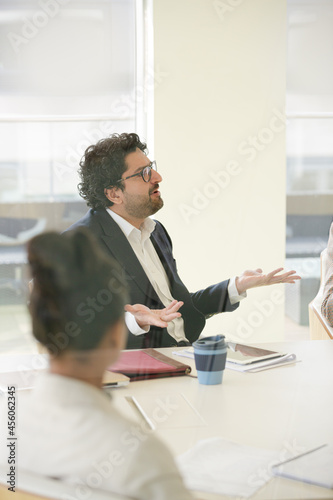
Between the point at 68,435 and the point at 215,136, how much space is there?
3.00 metres

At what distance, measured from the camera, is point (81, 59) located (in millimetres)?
3430

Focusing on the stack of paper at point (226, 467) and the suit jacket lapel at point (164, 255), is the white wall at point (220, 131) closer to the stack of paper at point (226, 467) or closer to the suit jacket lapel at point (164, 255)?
the suit jacket lapel at point (164, 255)

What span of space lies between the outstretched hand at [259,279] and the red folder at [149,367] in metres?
0.57

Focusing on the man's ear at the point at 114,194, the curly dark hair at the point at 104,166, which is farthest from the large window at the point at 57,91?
the man's ear at the point at 114,194

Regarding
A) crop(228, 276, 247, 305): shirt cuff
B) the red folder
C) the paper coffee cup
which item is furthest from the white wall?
the paper coffee cup

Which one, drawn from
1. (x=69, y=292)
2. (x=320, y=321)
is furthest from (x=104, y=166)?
(x=69, y=292)

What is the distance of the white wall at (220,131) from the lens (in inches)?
131

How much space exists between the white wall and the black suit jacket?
1.09m

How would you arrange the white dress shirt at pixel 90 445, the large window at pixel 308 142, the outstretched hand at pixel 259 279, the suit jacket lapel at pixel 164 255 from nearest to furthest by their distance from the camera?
1. the white dress shirt at pixel 90 445
2. the outstretched hand at pixel 259 279
3. the suit jacket lapel at pixel 164 255
4. the large window at pixel 308 142

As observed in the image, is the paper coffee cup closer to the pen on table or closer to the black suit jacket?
the pen on table

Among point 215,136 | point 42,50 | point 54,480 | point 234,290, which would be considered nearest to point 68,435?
point 54,480

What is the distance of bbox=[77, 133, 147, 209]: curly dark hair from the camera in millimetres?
2289

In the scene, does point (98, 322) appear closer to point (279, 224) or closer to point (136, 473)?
point (136, 473)

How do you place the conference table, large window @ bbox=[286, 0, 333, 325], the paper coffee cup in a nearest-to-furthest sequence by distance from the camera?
the conference table → the paper coffee cup → large window @ bbox=[286, 0, 333, 325]
